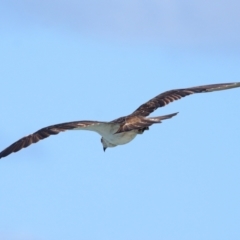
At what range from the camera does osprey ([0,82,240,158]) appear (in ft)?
197

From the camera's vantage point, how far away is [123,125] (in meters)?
60.9

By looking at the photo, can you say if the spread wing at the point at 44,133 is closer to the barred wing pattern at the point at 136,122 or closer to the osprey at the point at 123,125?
the osprey at the point at 123,125

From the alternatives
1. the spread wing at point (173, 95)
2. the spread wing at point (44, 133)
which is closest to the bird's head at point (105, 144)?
the spread wing at point (173, 95)

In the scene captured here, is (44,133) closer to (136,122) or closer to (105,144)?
(136,122)

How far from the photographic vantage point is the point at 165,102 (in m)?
62.9

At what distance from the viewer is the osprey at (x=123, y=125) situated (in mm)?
59938

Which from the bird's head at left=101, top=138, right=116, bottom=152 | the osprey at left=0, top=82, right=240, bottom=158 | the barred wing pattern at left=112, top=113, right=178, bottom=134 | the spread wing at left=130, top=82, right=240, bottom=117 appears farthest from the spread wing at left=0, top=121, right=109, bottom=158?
the spread wing at left=130, top=82, right=240, bottom=117

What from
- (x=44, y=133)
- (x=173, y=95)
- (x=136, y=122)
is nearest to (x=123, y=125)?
(x=136, y=122)

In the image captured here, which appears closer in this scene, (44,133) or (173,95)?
(44,133)

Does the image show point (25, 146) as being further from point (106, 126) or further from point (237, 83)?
point (237, 83)

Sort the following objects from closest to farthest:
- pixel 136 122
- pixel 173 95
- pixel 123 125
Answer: pixel 123 125 < pixel 136 122 < pixel 173 95

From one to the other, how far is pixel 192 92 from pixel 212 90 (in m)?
0.69

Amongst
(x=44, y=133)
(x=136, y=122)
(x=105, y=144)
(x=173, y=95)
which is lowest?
(x=105, y=144)

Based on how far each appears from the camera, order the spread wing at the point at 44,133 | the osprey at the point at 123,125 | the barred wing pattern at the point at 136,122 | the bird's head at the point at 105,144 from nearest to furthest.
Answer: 1. the spread wing at the point at 44,133
2. the osprey at the point at 123,125
3. the barred wing pattern at the point at 136,122
4. the bird's head at the point at 105,144
